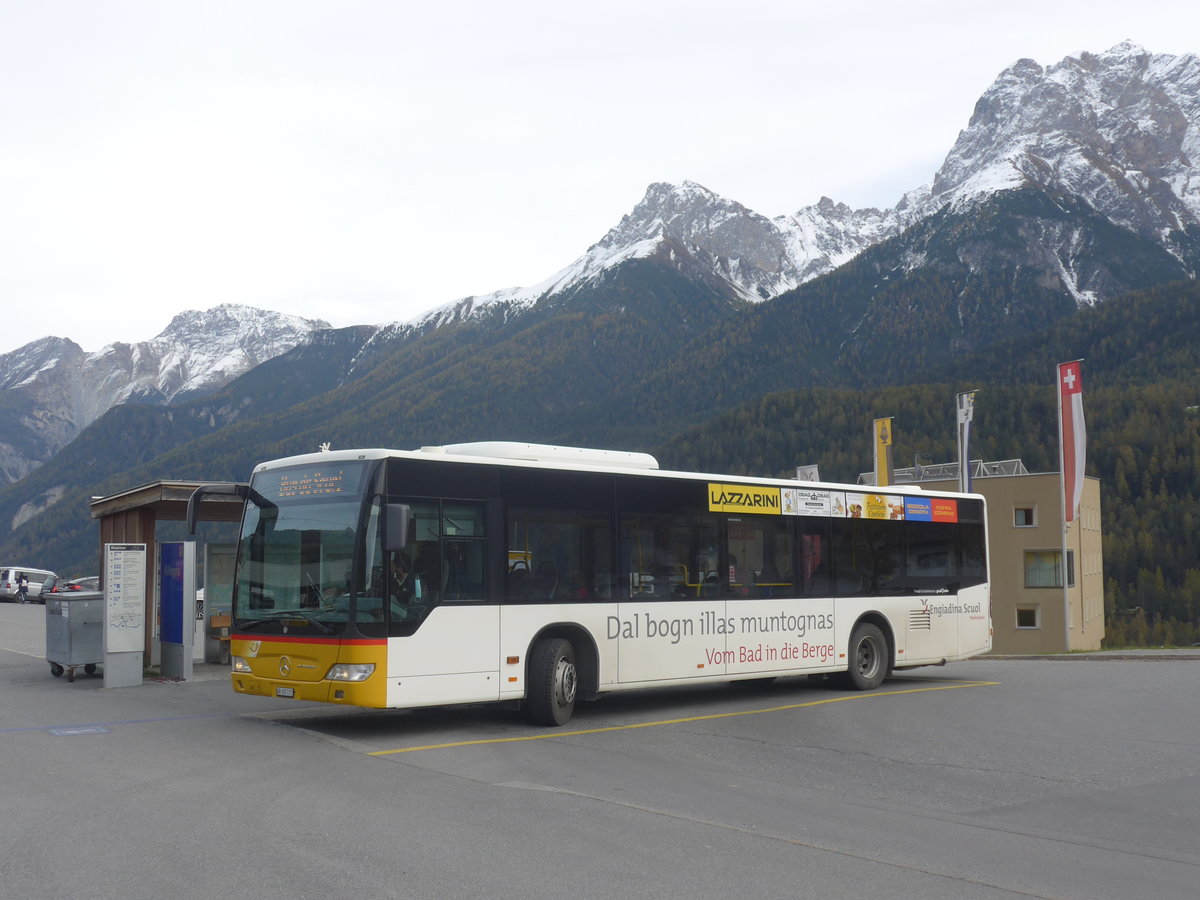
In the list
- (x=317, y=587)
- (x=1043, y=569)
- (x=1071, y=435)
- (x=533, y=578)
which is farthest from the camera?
(x=1043, y=569)

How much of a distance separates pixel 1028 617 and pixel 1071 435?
2983cm

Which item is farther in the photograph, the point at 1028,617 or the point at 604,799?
the point at 1028,617

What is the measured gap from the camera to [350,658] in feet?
38.8

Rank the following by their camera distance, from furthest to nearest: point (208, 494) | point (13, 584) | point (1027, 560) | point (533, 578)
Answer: point (1027, 560), point (13, 584), point (208, 494), point (533, 578)

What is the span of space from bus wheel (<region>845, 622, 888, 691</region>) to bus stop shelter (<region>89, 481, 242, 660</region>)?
936cm

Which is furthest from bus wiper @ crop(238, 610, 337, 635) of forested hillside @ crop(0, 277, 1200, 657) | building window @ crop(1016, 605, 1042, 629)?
forested hillside @ crop(0, 277, 1200, 657)

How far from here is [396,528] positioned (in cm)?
1164

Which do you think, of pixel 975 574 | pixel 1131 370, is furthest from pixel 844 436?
pixel 975 574

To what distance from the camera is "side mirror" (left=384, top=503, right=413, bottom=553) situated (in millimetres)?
11641

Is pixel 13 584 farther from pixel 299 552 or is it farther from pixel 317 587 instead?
pixel 317 587

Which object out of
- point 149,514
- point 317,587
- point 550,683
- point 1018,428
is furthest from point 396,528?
point 1018,428

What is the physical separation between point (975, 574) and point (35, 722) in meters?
13.4

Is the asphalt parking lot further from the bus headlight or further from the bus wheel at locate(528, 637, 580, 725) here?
the bus headlight

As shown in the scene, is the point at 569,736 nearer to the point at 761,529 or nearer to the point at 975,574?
the point at 761,529
